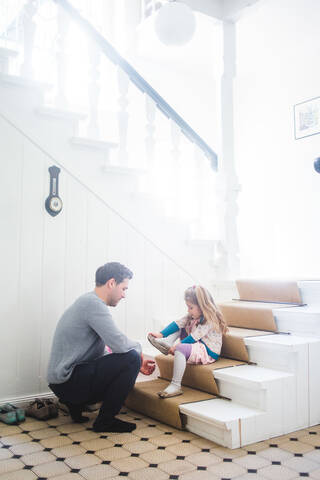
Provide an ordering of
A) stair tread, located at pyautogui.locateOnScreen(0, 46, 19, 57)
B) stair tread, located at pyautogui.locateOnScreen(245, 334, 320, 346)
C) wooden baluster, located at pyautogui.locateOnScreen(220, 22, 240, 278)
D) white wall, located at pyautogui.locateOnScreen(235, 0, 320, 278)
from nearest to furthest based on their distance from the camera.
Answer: stair tread, located at pyautogui.locateOnScreen(245, 334, 320, 346) → stair tread, located at pyautogui.locateOnScreen(0, 46, 19, 57) → wooden baluster, located at pyautogui.locateOnScreen(220, 22, 240, 278) → white wall, located at pyautogui.locateOnScreen(235, 0, 320, 278)

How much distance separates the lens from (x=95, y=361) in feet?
8.70

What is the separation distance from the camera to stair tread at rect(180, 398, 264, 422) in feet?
7.70

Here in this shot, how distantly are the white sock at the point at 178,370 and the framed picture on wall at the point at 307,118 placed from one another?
3677mm

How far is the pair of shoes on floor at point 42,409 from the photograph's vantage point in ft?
9.04

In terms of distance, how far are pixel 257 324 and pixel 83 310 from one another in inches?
47.9

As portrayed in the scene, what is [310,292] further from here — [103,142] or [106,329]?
[103,142]

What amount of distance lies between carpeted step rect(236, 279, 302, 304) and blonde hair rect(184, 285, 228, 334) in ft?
2.02

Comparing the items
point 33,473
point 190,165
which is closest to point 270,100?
point 190,165

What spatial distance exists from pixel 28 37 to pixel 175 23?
3.25ft

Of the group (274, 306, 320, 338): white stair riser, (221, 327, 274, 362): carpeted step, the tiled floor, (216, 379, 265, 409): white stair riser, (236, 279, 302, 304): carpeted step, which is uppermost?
(236, 279, 302, 304): carpeted step

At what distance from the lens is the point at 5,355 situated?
295cm

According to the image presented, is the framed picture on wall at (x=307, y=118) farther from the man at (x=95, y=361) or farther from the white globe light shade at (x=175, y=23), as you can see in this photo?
the man at (x=95, y=361)

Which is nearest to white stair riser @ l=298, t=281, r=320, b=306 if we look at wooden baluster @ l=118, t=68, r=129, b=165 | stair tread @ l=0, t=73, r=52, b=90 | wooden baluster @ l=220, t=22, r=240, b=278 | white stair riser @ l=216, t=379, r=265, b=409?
wooden baluster @ l=220, t=22, r=240, b=278

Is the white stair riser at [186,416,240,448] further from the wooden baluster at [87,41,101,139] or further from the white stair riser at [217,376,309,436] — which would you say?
the wooden baluster at [87,41,101,139]
